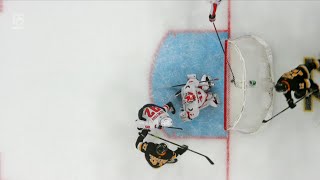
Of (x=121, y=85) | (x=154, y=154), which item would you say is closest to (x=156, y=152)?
(x=154, y=154)

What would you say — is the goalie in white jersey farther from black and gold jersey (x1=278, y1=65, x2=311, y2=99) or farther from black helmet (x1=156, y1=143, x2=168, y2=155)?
black and gold jersey (x1=278, y1=65, x2=311, y2=99)

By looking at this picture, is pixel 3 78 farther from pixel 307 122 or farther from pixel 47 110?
pixel 307 122

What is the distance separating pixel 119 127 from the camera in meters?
4.33

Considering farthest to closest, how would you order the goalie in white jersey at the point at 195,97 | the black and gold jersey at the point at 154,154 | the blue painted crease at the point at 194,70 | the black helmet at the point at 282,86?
the blue painted crease at the point at 194,70
the goalie in white jersey at the point at 195,97
the black and gold jersey at the point at 154,154
the black helmet at the point at 282,86

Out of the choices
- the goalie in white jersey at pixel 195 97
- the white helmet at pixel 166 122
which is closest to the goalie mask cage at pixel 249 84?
the goalie in white jersey at pixel 195 97

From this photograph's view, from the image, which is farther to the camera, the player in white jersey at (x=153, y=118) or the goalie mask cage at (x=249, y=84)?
the goalie mask cage at (x=249, y=84)

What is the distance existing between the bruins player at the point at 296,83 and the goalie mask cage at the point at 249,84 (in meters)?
0.37

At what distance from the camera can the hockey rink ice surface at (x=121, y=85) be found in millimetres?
4242

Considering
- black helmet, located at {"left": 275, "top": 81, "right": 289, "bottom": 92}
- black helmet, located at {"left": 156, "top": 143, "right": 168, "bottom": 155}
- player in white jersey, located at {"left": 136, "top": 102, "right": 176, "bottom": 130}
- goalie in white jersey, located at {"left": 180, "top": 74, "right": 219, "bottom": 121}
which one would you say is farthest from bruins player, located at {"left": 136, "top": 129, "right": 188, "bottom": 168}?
black helmet, located at {"left": 275, "top": 81, "right": 289, "bottom": 92}

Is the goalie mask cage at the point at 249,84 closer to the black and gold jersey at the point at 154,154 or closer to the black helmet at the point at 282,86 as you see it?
the black helmet at the point at 282,86

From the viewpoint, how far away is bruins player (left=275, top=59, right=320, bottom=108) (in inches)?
137

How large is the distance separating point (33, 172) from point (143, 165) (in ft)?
4.11

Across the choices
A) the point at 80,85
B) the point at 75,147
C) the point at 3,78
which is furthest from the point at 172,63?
the point at 3,78

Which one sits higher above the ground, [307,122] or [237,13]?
[237,13]
